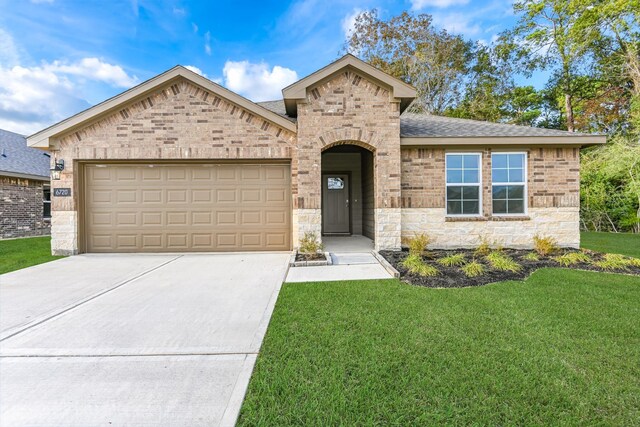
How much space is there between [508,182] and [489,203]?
828 millimetres

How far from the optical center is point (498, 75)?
66.9ft

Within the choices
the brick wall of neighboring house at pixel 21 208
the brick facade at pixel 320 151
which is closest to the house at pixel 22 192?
the brick wall of neighboring house at pixel 21 208

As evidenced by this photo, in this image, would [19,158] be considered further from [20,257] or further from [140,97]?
[140,97]

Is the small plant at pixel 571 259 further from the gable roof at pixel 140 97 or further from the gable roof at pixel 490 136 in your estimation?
the gable roof at pixel 140 97

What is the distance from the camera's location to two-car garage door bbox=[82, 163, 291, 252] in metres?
7.98

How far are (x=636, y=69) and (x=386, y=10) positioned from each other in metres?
14.2

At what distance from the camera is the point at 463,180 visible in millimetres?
8125

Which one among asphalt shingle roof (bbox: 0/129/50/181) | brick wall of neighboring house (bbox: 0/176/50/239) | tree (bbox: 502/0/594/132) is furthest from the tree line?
brick wall of neighboring house (bbox: 0/176/50/239)

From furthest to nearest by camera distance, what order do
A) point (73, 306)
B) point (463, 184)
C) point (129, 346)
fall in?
point (463, 184) → point (73, 306) → point (129, 346)

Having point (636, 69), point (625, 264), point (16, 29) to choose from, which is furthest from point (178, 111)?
point (636, 69)

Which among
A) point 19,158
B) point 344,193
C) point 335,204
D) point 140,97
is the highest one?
point 140,97

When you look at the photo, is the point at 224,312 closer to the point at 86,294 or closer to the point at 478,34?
the point at 86,294

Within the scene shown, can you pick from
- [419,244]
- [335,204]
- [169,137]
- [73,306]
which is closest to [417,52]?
[335,204]

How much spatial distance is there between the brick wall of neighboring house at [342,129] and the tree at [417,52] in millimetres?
12948
